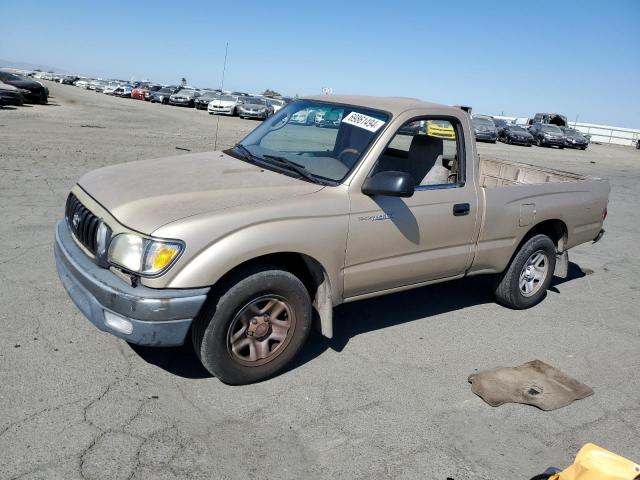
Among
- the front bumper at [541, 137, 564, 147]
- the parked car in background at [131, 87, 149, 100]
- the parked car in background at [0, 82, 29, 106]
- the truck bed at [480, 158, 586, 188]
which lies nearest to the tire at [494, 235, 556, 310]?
the truck bed at [480, 158, 586, 188]

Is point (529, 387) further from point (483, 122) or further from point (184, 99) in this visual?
point (184, 99)

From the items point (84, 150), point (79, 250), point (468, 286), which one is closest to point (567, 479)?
point (79, 250)

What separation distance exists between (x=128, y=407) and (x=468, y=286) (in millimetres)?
3888

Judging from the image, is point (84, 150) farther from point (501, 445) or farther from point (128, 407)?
point (501, 445)

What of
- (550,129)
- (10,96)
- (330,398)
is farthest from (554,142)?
(330,398)

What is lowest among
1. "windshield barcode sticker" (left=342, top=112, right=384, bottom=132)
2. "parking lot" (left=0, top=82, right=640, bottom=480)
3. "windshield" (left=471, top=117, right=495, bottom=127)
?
"parking lot" (left=0, top=82, right=640, bottom=480)

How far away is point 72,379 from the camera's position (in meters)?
3.41

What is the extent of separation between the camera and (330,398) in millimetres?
3521

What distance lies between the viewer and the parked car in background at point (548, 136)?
34.2 metres

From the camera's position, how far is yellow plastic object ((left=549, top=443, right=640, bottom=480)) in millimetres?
2107

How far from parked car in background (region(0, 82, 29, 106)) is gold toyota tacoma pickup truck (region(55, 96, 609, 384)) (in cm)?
2240

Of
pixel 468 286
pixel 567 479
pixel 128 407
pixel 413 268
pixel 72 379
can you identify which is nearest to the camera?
pixel 567 479

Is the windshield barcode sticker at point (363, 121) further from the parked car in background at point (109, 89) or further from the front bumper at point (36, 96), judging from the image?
the parked car in background at point (109, 89)

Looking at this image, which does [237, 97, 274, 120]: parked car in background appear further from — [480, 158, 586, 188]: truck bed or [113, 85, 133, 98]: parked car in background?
[480, 158, 586, 188]: truck bed
